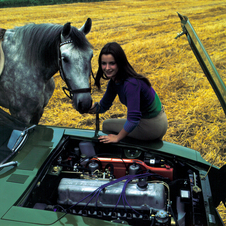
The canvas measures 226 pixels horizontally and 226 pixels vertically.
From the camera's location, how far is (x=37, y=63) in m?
3.48

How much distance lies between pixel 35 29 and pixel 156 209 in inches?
108

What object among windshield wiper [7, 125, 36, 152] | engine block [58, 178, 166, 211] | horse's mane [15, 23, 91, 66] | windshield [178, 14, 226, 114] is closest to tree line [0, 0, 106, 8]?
horse's mane [15, 23, 91, 66]

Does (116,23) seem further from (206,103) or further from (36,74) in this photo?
(36,74)

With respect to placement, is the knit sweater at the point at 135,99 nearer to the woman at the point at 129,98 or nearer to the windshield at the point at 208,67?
the woman at the point at 129,98

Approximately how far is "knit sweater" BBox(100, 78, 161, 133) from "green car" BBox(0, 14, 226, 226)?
32 cm

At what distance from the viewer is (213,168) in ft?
→ 7.90

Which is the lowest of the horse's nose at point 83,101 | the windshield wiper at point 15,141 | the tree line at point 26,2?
the windshield wiper at point 15,141

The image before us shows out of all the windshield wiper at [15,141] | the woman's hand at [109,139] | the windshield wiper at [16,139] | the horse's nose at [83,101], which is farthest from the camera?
the horse's nose at [83,101]

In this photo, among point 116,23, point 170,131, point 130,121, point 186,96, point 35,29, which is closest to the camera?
point 130,121

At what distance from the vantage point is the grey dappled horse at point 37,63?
3004 millimetres

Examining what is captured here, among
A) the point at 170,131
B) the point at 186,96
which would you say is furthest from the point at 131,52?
the point at 170,131

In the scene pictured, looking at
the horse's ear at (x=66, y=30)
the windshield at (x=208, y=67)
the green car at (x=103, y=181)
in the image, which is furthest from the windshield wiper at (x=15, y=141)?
the windshield at (x=208, y=67)

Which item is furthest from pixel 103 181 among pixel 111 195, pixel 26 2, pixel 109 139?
pixel 26 2

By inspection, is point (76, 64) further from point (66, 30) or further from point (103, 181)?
point (103, 181)
